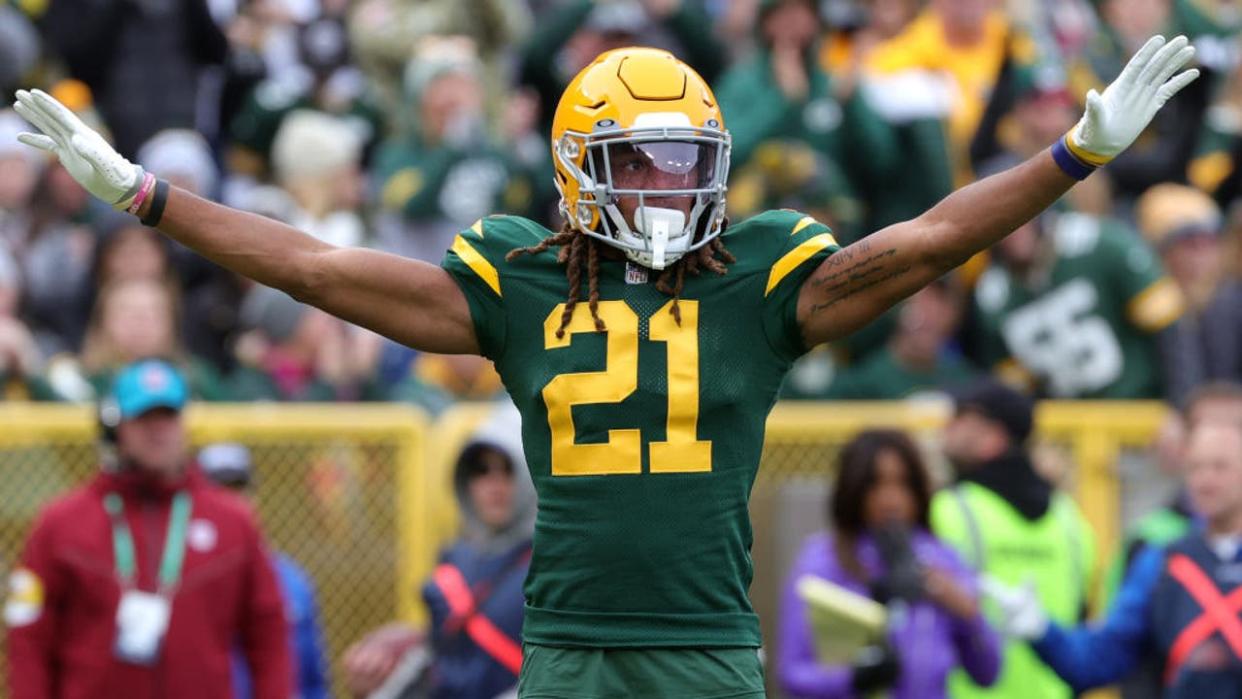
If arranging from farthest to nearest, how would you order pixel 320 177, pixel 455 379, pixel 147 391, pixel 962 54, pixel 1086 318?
pixel 962 54 → pixel 320 177 → pixel 1086 318 → pixel 455 379 → pixel 147 391

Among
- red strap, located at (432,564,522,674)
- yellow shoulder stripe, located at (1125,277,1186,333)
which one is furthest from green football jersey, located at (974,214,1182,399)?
red strap, located at (432,564,522,674)

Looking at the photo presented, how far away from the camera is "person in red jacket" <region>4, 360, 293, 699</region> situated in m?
8.04

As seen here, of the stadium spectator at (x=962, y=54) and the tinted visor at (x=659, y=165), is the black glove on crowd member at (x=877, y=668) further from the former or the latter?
the stadium spectator at (x=962, y=54)

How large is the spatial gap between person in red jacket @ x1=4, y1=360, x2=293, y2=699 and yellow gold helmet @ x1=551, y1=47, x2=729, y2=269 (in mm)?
3385

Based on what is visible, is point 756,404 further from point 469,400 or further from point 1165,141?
point 1165,141

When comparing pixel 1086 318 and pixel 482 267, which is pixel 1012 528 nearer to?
pixel 1086 318

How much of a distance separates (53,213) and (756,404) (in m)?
6.72

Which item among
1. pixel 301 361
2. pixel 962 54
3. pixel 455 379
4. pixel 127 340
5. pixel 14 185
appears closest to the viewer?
pixel 127 340

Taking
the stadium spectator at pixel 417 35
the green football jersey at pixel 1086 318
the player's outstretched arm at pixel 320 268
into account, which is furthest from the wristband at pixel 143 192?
the stadium spectator at pixel 417 35

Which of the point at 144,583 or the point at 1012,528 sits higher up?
the point at 1012,528

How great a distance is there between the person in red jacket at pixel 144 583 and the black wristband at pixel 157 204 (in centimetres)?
304

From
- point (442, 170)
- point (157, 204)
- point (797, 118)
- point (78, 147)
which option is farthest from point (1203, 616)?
point (442, 170)

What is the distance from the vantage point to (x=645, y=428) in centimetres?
505

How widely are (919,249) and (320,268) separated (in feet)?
4.24
